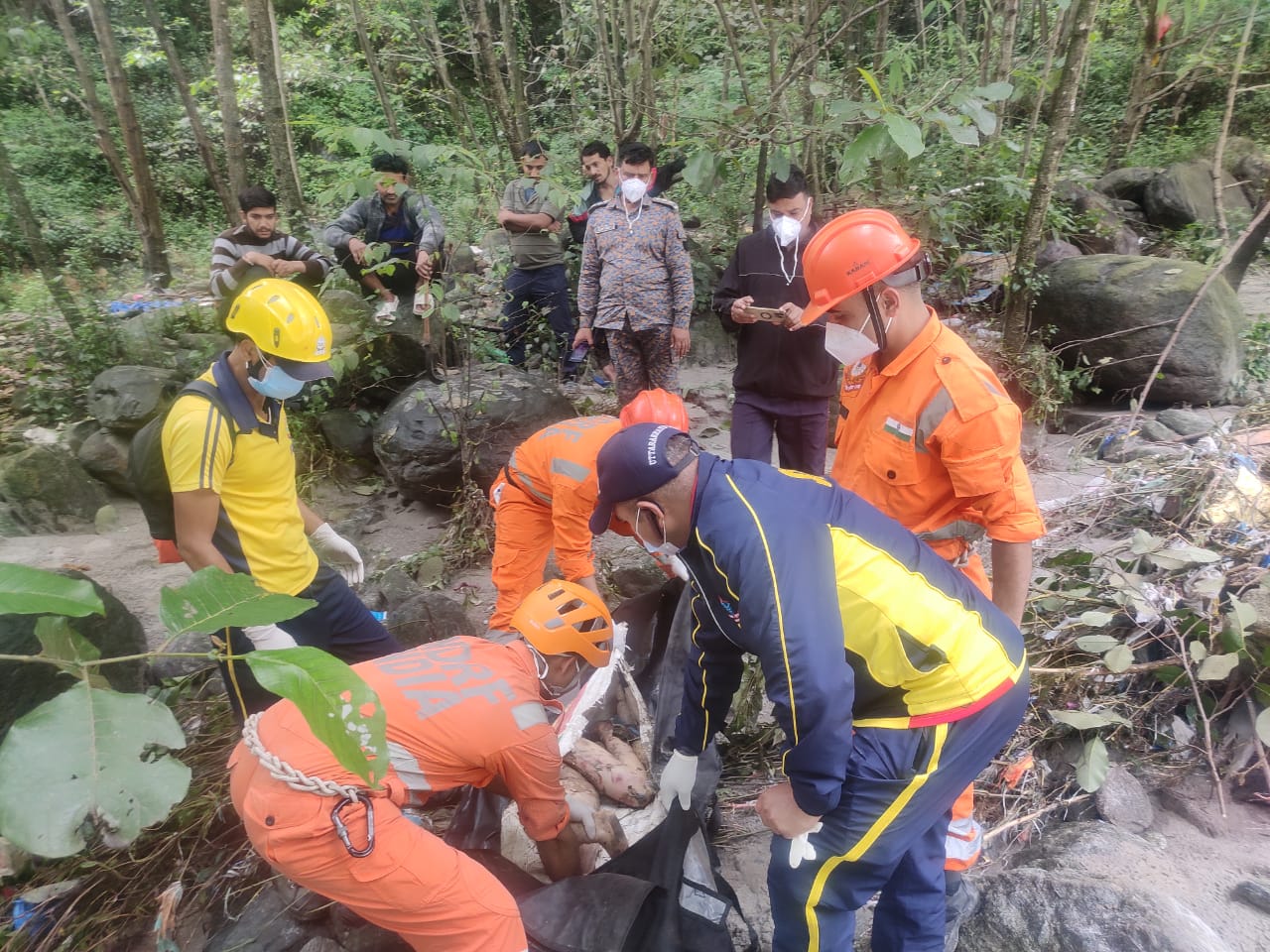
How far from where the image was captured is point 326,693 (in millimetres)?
652

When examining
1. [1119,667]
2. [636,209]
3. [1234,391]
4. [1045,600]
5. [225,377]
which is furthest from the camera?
[1234,391]

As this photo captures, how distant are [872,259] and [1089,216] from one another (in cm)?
720

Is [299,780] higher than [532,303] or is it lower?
higher

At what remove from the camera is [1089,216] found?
24.8ft

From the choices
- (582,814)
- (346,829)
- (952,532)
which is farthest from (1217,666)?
(346,829)

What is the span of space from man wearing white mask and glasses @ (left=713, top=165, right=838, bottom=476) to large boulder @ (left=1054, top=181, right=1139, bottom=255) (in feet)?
17.5

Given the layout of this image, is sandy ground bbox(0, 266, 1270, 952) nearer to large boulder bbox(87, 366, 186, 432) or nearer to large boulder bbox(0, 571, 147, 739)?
large boulder bbox(87, 366, 186, 432)

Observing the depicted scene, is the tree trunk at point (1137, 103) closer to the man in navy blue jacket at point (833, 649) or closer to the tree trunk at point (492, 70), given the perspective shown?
the tree trunk at point (492, 70)

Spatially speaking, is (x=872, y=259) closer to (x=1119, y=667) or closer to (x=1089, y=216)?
(x=1119, y=667)

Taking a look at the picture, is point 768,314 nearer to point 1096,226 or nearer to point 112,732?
point 112,732

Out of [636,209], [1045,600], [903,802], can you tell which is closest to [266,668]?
[903,802]

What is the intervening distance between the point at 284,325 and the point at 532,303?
347 cm

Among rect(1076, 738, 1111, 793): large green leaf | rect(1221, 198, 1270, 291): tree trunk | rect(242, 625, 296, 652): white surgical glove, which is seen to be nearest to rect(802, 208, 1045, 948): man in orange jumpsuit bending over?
rect(1076, 738, 1111, 793): large green leaf

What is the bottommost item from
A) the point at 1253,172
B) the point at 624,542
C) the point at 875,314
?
the point at 624,542
